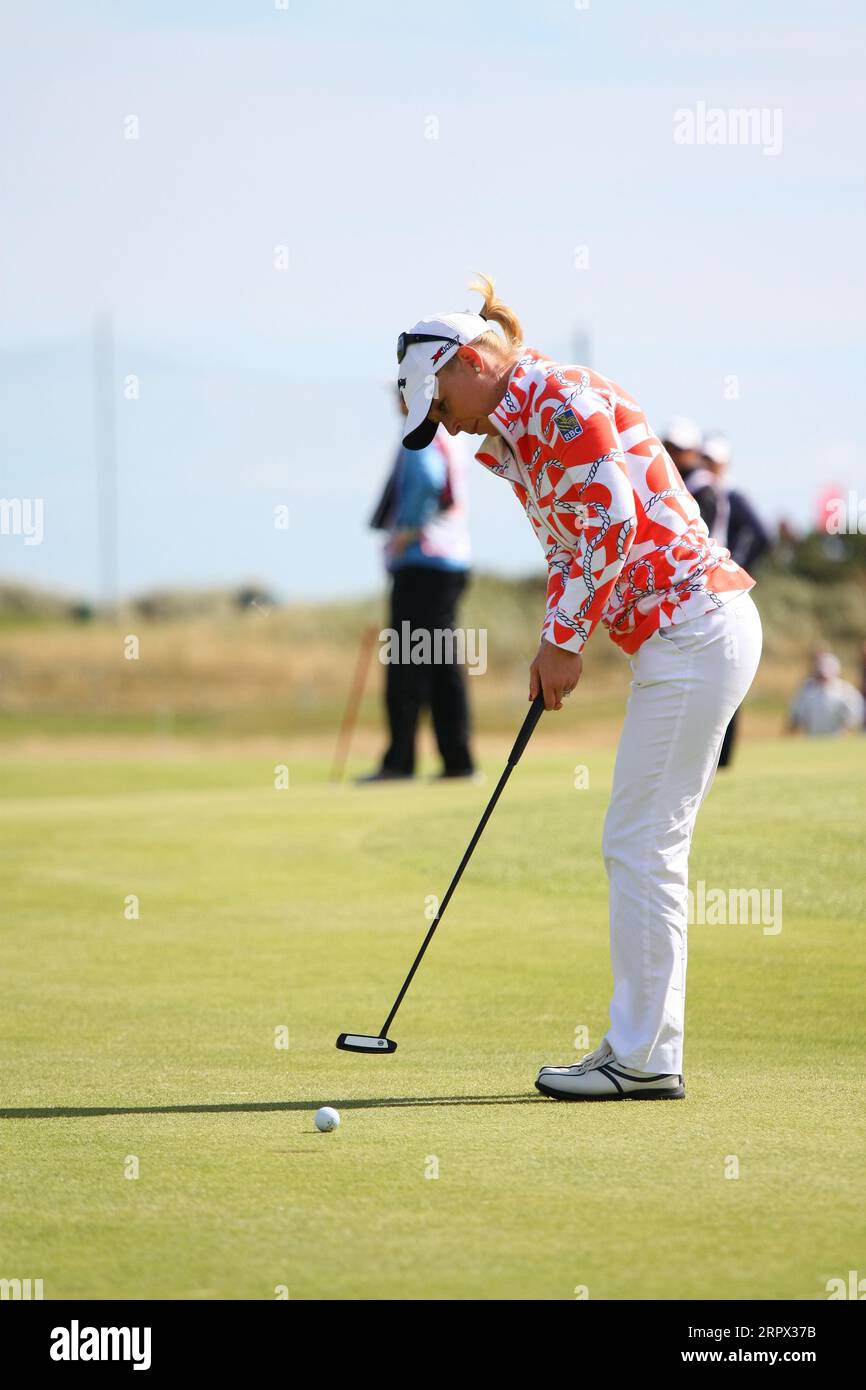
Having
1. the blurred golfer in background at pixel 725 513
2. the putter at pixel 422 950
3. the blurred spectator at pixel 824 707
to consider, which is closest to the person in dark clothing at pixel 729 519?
the blurred golfer in background at pixel 725 513

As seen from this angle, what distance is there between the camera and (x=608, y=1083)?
521 centimetres

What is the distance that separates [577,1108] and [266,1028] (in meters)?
1.71

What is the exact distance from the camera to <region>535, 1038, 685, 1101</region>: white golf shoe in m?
5.19

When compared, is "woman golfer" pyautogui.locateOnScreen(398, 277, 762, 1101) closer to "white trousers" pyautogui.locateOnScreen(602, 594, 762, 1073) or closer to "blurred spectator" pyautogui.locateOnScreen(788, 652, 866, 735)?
"white trousers" pyautogui.locateOnScreen(602, 594, 762, 1073)

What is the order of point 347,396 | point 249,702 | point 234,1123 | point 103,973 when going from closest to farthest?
point 234,1123
point 103,973
point 249,702
point 347,396

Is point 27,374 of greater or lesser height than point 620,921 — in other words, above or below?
above

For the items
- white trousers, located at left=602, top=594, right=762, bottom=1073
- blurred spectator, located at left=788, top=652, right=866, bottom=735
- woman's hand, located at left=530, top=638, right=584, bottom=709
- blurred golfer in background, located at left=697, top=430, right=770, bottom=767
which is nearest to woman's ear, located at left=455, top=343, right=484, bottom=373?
woman's hand, located at left=530, top=638, right=584, bottom=709

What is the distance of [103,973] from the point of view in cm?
755

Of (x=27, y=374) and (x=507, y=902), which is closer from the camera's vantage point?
A: (x=507, y=902)

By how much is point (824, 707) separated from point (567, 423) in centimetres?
1828

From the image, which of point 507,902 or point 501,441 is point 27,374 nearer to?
point 507,902

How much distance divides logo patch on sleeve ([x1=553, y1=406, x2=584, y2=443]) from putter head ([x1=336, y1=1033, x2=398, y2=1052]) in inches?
73.3

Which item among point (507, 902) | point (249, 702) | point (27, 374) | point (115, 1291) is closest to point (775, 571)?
point (249, 702)


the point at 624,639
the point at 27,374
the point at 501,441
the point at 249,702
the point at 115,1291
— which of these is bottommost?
the point at 249,702
